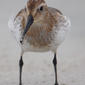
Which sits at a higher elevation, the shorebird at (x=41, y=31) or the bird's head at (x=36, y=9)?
the bird's head at (x=36, y=9)

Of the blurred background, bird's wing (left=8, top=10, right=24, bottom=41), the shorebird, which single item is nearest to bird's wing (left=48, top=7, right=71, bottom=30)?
the shorebird

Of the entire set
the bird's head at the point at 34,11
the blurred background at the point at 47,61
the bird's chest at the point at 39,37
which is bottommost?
the blurred background at the point at 47,61

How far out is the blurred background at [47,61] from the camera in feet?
25.5

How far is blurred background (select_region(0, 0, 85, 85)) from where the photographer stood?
306 inches

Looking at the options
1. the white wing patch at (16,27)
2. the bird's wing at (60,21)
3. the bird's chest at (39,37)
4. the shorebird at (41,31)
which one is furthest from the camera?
the bird's wing at (60,21)

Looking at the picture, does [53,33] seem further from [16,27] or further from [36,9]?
[36,9]

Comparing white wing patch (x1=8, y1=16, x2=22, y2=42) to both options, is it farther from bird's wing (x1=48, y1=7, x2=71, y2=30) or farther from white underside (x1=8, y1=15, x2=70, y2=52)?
bird's wing (x1=48, y1=7, x2=71, y2=30)

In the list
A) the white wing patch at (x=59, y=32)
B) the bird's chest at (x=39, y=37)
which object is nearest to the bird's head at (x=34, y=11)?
the bird's chest at (x=39, y=37)

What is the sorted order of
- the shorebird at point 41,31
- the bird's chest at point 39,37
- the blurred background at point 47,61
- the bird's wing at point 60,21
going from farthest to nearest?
1. the blurred background at point 47,61
2. the bird's wing at point 60,21
3. the bird's chest at point 39,37
4. the shorebird at point 41,31

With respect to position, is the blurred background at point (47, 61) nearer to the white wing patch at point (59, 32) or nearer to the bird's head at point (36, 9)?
the white wing patch at point (59, 32)

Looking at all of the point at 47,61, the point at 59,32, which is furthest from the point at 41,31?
the point at 47,61

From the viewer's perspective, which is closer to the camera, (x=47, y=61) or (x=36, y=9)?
(x=36, y=9)

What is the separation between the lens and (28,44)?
22.3 ft

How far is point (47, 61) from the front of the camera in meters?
9.55
